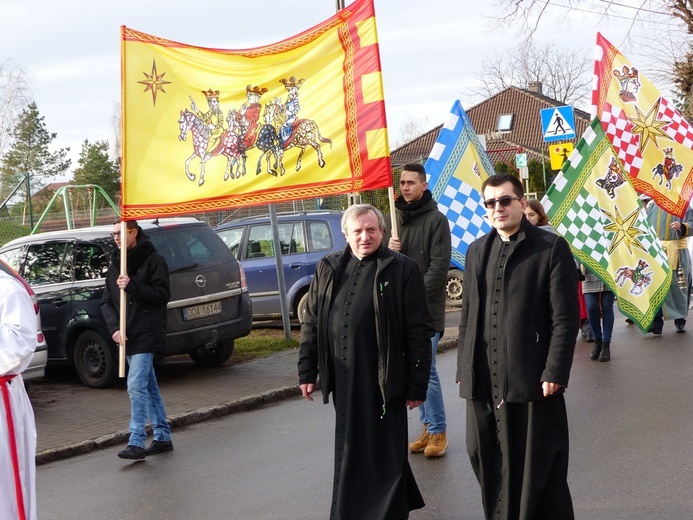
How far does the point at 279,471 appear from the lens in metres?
7.25

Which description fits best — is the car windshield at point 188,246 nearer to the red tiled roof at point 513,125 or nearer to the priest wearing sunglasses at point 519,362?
the priest wearing sunglasses at point 519,362

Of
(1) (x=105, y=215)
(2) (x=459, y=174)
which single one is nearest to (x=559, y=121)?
(2) (x=459, y=174)

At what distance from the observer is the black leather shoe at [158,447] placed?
8086 mm

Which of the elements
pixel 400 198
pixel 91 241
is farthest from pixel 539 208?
pixel 91 241

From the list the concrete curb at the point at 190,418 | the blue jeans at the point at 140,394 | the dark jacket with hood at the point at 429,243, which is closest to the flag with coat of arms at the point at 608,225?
the concrete curb at the point at 190,418

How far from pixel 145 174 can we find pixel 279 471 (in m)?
2.72

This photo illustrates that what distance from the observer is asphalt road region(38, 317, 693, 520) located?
6156 mm

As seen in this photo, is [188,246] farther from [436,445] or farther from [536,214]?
[436,445]

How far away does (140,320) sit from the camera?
309 inches

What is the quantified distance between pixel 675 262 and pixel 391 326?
355 inches

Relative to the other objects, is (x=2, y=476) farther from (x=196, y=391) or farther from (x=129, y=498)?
(x=196, y=391)

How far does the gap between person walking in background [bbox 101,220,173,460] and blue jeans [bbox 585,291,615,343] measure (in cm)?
539

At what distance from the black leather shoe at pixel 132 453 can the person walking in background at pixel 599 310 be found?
544cm

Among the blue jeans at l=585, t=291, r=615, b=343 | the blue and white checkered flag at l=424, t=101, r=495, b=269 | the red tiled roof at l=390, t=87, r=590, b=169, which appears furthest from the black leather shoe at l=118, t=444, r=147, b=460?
the red tiled roof at l=390, t=87, r=590, b=169
